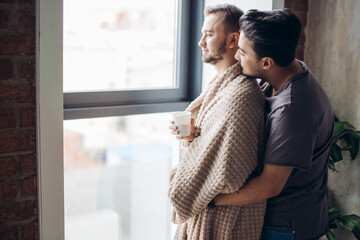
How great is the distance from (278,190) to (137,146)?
112 cm

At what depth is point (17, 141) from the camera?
1485 millimetres

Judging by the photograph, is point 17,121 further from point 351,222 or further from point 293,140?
point 351,222

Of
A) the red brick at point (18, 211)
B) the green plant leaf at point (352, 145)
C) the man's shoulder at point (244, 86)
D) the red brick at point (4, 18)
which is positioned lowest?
the red brick at point (18, 211)

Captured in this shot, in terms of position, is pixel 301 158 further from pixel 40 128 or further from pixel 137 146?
pixel 137 146

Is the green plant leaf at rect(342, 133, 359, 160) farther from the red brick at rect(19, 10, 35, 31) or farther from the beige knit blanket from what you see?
the red brick at rect(19, 10, 35, 31)

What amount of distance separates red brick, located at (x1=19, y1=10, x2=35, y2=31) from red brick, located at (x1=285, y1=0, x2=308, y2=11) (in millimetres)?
1331

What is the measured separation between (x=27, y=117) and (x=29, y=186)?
→ 28 cm

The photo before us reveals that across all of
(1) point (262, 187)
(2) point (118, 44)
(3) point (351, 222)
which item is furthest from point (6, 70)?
(3) point (351, 222)

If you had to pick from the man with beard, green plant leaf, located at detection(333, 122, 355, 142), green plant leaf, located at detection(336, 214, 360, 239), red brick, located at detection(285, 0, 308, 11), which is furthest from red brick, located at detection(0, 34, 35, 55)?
green plant leaf, located at detection(336, 214, 360, 239)

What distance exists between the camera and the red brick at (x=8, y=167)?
1.47m

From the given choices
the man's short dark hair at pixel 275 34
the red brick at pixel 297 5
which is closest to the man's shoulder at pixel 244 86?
the man's short dark hair at pixel 275 34

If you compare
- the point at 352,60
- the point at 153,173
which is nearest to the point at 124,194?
the point at 153,173

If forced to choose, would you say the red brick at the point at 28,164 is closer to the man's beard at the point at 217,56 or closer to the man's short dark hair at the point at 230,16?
the man's beard at the point at 217,56

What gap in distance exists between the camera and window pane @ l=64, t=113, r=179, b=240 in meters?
2.13
